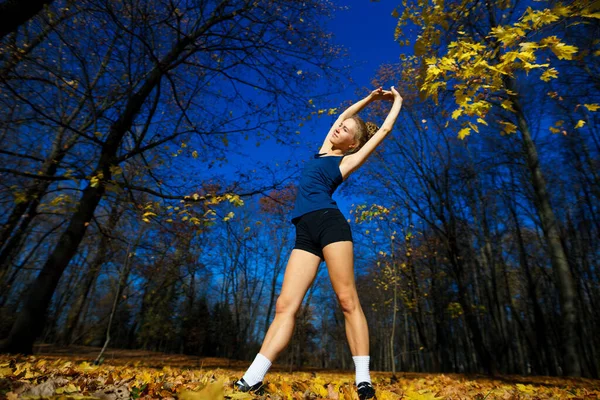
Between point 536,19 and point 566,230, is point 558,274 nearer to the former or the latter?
point 536,19

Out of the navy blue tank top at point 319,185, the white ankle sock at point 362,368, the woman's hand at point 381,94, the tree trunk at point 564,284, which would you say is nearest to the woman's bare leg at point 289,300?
the navy blue tank top at point 319,185

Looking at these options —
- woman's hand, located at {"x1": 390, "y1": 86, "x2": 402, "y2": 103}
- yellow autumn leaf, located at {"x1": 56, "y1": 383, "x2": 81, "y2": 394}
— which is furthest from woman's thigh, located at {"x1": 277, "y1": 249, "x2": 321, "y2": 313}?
woman's hand, located at {"x1": 390, "y1": 86, "x2": 402, "y2": 103}

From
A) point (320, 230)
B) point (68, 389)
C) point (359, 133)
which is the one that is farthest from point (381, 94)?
point (68, 389)

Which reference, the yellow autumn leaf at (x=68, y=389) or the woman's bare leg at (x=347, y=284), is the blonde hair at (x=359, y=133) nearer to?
the woman's bare leg at (x=347, y=284)

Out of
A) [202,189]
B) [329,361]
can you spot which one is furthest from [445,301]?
[329,361]

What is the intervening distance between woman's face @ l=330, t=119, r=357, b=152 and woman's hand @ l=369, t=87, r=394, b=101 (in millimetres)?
426

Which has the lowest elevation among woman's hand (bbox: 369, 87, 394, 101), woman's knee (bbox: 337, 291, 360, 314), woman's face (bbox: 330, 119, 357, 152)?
woman's knee (bbox: 337, 291, 360, 314)

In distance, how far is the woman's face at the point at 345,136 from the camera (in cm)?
245

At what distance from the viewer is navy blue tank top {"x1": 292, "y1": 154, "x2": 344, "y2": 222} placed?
2184mm

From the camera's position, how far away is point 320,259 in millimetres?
2154

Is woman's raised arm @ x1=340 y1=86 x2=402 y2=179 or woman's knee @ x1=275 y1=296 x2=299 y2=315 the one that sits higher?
woman's raised arm @ x1=340 y1=86 x2=402 y2=179

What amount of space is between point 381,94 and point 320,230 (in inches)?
58.1

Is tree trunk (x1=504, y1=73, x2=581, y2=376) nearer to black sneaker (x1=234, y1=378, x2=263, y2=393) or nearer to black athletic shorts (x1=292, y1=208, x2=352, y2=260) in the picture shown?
black athletic shorts (x1=292, y1=208, x2=352, y2=260)

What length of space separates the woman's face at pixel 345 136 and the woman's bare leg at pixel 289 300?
0.94 metres
